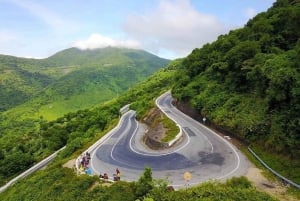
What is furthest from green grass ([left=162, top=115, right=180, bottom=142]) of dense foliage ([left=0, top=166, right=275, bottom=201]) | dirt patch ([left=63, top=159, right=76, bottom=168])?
dense foliage ([left=0, top=166, right=275, bottom=201])

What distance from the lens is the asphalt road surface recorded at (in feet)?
108

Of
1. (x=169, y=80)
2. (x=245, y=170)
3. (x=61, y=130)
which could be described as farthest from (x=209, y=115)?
(x=169, y=80)

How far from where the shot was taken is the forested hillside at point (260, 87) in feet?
105

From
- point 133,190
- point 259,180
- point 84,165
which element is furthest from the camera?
point 84,165

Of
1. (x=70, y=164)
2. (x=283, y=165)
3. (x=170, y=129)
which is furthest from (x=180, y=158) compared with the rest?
(x=70, y=164)

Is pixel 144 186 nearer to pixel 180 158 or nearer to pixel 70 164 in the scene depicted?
pixel 180 158

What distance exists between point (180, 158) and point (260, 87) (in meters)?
13.7

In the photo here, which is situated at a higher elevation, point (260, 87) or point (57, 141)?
point (260, 87)

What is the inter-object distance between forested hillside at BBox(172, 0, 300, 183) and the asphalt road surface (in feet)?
9.45

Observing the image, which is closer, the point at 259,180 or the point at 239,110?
the point at 259,180

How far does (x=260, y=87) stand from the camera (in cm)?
4234

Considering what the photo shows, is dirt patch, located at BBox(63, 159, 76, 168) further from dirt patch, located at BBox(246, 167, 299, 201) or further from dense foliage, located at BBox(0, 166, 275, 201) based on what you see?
dirt patch, located at BBox(246, 167, 299, 201)

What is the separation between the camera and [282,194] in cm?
2608

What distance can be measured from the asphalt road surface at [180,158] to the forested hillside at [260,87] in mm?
2880
